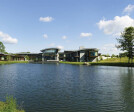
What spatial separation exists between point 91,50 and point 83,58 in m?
9.25

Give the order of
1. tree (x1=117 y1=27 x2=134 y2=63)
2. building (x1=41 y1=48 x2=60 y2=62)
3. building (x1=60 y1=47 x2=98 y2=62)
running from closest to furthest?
tree (x1=117 y1=27 x2=134 y2=63) → building (x1=60 y1=47 x2=98 y2=62) → building (x1=41 y1=48 x2=60 y2=62)

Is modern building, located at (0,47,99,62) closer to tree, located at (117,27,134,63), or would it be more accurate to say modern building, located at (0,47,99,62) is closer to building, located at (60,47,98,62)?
building, located at (60,47,98,62)

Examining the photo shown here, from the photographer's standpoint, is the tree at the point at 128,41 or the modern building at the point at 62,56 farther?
the modern building at the point at 62,56

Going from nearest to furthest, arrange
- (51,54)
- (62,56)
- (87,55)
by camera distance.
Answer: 1. (87,55)
2. (51,54)
3. (62,56)

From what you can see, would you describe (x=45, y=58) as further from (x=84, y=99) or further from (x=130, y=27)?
(x=84, y=99)

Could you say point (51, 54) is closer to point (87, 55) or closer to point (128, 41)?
point (87, 55)

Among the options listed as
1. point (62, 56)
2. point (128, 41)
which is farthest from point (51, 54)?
point (128, 41)

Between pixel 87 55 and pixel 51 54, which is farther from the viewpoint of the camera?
pixel 51 54

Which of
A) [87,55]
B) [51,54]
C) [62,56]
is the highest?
[51,54]

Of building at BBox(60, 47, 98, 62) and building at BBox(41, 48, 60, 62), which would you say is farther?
building at BBox(41, 48, 60, 62)

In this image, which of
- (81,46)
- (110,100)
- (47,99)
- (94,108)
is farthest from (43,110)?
(81,46)

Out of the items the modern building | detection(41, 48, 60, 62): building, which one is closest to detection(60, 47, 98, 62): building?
the modern building

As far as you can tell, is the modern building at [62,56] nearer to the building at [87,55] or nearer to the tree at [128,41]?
the building at [87,55]

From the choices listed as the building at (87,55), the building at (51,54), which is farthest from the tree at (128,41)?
the building at (51,54)
